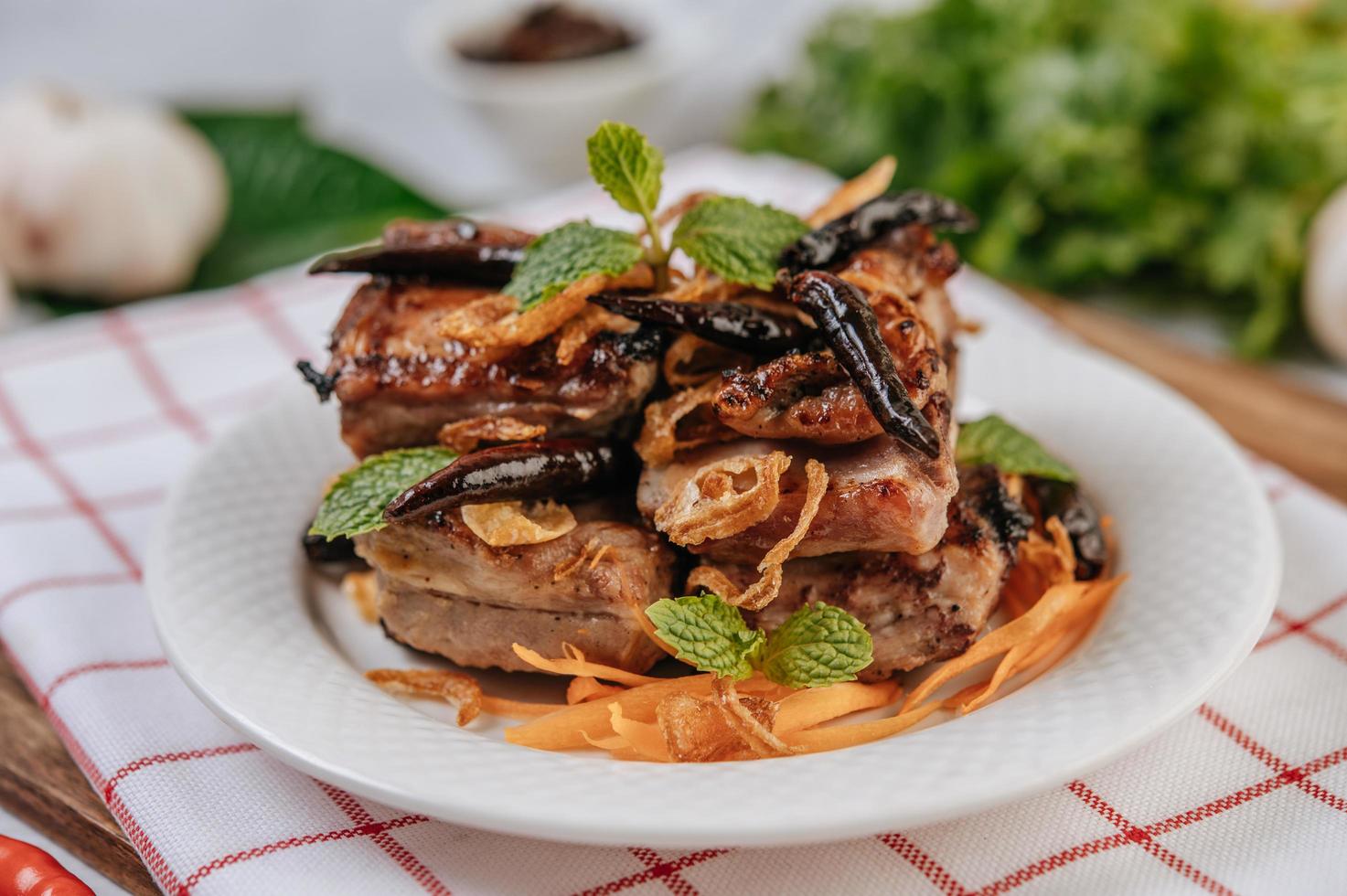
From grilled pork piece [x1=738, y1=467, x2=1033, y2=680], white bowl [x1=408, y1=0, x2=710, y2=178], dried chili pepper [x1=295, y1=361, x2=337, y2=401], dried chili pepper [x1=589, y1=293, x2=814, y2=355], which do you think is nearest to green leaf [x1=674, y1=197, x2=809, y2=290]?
dried chili pepper [x1=589, y1=293, x2=814, y2=355]

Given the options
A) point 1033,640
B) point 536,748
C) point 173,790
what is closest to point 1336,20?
point 1033,640

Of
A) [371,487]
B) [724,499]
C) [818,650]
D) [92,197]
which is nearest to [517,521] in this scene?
[371,487]

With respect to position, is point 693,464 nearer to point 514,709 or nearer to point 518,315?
point 518,315

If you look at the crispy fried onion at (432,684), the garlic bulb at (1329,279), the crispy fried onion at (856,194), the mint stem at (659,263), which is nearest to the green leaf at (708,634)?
the crispy fried onion at (432,684)

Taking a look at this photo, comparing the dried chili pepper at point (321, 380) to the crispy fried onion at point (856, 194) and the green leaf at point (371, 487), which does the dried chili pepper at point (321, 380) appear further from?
the crispy fried onion at point (856, 194)

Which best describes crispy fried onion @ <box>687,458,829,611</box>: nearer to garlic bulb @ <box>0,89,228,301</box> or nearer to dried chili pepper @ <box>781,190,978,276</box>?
dried chili pepper @ <box>781,190,978,276</box>

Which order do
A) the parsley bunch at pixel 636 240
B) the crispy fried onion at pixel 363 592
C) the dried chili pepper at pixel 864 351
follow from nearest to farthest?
the dried chili pepper at pixel 864 351
the parsley bunch at pixel 636 240
the crispy fried onion at pixel 363 592
